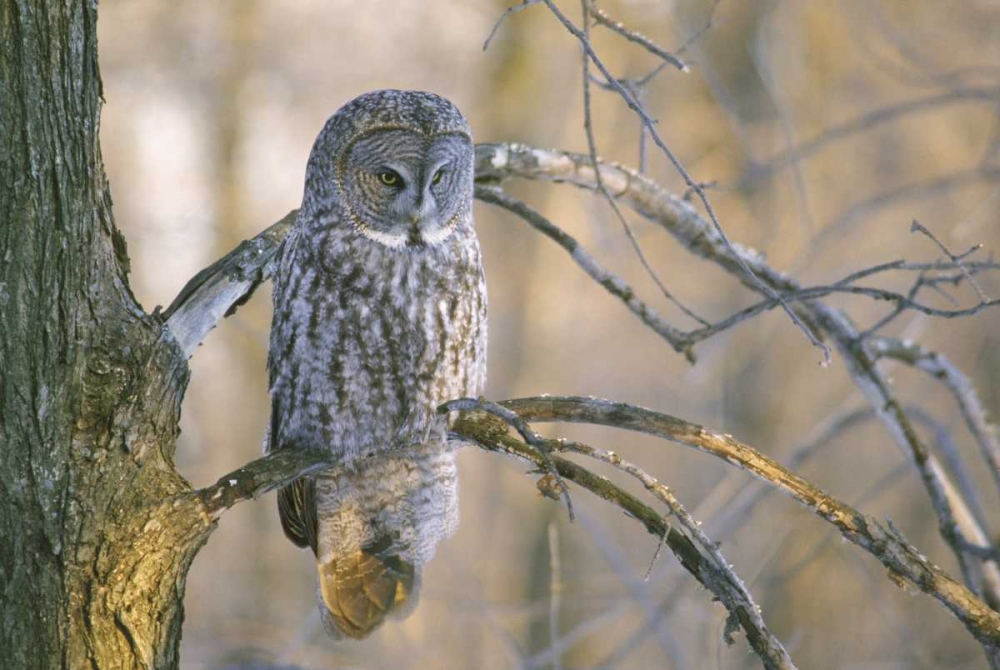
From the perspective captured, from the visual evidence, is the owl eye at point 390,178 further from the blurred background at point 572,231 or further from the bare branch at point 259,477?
the blurred background at point 572,231

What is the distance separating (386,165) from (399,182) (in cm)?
6

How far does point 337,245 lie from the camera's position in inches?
100

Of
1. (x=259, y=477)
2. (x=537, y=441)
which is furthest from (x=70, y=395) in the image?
(x=537, y=441)

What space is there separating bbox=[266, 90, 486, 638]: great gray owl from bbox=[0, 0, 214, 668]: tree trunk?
694 millimetres

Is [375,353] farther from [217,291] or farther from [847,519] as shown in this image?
[847,519]

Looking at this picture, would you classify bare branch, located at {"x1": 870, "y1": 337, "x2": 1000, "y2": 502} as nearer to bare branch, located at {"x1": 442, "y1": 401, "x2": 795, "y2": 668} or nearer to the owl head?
bare branch, located at {"x1": 442, "y1": 401, "x2": 795, "y2": 668}

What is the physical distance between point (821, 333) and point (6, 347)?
6.69 feet

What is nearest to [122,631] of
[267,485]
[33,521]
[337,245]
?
[33,521]

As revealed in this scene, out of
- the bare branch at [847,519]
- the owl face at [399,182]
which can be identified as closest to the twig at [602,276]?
the owl face at [399,182]

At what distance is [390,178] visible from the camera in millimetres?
2660

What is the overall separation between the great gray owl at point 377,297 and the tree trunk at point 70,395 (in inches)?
27.3

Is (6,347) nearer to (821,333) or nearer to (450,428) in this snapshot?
(450,428)

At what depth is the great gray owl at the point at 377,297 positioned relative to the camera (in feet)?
8.29

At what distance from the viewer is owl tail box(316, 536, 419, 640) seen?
111 inches
